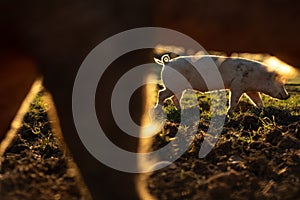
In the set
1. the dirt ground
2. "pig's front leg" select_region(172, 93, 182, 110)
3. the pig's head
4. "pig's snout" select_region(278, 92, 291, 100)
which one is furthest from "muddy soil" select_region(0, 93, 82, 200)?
"pig's snout" select_region(278, 92, 291, 100)

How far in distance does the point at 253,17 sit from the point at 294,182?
2.92 ft

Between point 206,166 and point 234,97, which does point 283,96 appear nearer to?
point 234,97

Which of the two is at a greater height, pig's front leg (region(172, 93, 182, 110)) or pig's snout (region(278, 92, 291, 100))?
pig's snout (region(278, 92, 291, 100))

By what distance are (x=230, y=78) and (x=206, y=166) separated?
2627 mm

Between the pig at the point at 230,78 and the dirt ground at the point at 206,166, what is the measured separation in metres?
0.46

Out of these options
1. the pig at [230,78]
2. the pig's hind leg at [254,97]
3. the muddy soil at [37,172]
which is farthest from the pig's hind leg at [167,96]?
the muddy soil at [37,172]

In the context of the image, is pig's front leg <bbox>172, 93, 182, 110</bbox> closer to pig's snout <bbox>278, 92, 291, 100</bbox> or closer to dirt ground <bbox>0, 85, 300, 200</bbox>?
dirt ground <bbox>0, 85, 300, 200</bbox>

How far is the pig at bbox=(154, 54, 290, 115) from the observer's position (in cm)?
623

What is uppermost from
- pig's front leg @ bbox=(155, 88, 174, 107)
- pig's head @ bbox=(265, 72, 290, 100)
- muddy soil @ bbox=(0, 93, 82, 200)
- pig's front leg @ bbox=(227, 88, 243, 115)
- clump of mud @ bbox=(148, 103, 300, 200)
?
pig's head @ bbox=(265, 72, 290, 100)

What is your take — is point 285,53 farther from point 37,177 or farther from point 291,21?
point 37,177

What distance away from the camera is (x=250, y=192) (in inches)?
128

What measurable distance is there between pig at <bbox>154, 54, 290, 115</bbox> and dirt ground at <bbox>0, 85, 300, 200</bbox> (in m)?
0.46

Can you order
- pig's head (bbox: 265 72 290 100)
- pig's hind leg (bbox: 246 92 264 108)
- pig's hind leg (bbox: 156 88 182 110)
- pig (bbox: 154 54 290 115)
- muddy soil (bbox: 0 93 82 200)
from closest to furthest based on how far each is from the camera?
muddy soil (bbox: 0 93 82 200)
pig's head (bbox: 265 72 290 100)
pig (bbox: 154 54 290 115)
pig's hind leg (bbox: 246 92 264 108)
pig's hind leg (bbox: 156 88 182 110)

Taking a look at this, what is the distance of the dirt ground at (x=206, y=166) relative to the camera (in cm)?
323
